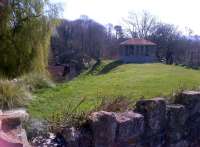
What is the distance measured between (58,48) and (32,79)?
3107cm

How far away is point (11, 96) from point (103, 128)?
3.55m

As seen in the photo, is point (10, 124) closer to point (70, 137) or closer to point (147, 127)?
point (70, 137)

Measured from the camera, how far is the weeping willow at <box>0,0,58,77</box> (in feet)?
46.5

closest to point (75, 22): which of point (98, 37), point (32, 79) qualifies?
point (98, 37)

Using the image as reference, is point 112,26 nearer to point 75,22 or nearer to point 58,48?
point 75,22

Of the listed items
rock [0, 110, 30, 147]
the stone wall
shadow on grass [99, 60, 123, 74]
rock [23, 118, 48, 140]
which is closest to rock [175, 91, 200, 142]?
the stone wall

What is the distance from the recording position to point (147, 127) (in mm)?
4594

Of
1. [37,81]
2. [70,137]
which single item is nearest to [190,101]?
[70,137]

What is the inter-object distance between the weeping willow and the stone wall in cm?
944

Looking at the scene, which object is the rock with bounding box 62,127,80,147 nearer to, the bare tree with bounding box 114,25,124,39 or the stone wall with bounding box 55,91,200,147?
the stone wall with bounding box 55,91,200,147

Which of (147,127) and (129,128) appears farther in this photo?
(147,127)

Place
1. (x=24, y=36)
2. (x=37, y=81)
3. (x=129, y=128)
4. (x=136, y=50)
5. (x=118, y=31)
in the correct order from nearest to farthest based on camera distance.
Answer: (x=129, y=128) < (x=37, y=81) < (x=24, y=36) < (x=136, y=50) < (x=118, y=31)

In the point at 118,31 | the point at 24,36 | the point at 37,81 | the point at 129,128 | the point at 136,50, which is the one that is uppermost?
the point at 118,31

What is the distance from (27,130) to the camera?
373 cm
